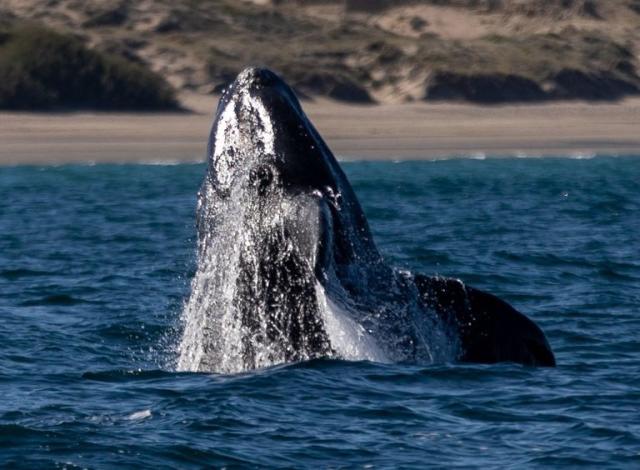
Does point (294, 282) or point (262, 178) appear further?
point (262, 178)

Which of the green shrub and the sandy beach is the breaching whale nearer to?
the sandy beach

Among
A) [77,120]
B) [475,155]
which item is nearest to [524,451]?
[475,155]

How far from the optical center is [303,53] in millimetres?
A: 49594

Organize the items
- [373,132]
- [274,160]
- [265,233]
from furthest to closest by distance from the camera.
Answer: [373,132] → [274,160] → [265,233]

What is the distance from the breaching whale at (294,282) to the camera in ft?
30.0

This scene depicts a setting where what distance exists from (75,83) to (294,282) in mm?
35936

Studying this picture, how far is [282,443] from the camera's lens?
850cm

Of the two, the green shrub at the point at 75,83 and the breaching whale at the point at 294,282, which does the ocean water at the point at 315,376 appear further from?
the green shrub at the point at 75,83

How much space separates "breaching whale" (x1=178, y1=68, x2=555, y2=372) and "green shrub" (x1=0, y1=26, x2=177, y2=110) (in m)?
33.5

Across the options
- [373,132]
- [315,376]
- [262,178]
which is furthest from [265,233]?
[373,132]

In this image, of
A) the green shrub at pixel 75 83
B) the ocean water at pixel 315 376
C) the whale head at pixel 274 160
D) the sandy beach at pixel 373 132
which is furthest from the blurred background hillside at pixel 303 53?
the whale head at pixel 274 160

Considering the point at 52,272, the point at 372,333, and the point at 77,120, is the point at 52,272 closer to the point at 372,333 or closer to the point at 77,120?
the point at 372,333

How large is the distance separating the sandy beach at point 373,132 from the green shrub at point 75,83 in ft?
2.72

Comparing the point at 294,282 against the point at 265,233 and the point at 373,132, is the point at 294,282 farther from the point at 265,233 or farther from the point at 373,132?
the point at 373,132
